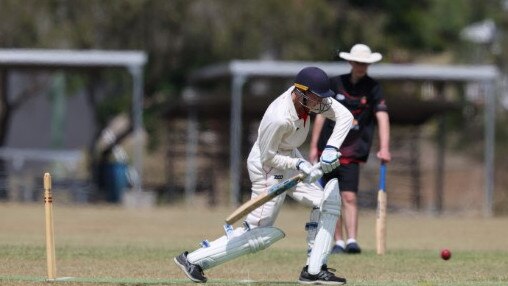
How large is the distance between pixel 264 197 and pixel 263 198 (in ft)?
0.03

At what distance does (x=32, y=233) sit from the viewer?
696 inches

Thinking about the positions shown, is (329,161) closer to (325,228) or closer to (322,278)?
(325,228)

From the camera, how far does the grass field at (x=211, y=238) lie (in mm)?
11086

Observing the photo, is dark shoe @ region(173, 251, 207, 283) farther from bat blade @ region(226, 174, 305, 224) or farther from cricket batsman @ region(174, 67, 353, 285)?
bat blade @ region(226, 174, 305, 224)

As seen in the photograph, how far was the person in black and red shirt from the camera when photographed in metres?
13.6

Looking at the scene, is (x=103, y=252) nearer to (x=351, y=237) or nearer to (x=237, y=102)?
(x=351, y=237)

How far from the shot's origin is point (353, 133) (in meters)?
13.9

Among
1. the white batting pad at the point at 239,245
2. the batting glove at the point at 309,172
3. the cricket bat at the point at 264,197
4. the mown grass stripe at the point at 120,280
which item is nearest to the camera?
the cricket bat at the point at 264,197

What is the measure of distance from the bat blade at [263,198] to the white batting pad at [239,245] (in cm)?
32

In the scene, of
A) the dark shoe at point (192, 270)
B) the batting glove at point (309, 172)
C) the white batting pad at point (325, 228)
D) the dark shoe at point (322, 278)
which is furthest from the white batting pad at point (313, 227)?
the dark shoe at point (192, 270)

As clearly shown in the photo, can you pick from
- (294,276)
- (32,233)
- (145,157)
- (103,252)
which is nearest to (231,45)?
(145,157)

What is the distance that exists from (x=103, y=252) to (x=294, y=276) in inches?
115

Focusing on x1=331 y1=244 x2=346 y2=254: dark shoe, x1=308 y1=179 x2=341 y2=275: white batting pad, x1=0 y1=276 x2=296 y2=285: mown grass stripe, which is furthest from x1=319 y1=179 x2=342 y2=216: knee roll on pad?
x1=331 y1=244 x2=346 y2=254: dark shoe

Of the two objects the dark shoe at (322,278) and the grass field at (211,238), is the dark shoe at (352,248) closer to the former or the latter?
the grass field at (211,238)
